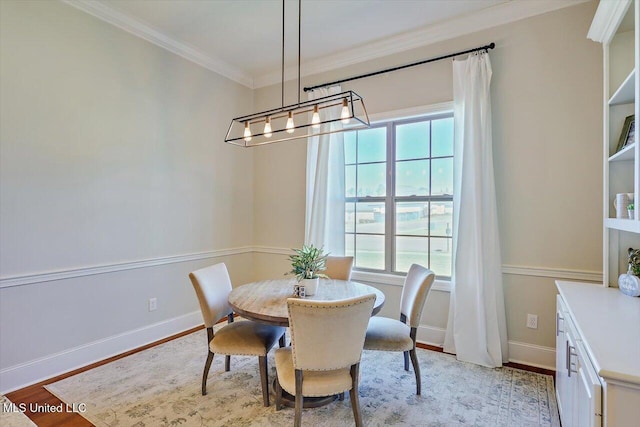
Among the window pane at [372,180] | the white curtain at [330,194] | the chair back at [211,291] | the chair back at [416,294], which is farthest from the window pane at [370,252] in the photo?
the chair back at [211,291]

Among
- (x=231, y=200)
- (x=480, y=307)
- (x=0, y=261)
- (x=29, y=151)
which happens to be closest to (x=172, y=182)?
(x=231, y=200)

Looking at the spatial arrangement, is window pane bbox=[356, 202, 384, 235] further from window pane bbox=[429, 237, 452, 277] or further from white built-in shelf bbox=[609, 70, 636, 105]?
white built-in shelf bbox=[609, 70, 636, 105]

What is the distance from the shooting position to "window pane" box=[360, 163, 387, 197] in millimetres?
3656

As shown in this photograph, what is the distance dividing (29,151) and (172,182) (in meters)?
1.23

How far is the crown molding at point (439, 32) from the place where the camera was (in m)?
2.76

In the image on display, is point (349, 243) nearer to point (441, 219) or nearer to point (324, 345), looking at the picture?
point (441, 219)

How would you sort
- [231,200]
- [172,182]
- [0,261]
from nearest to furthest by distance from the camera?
[0,261] → [172,182] → [231,200]

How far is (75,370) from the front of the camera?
2.71 meters

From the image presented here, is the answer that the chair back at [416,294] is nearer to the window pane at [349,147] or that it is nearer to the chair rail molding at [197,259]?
the chair rail molding at [197,259]

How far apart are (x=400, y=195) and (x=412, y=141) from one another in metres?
0.59

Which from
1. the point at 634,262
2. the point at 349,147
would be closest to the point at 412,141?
the point at 349,147

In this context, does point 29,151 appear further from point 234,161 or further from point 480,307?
point 480,307

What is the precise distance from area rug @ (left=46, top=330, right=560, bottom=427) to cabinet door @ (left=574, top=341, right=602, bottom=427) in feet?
2.49
